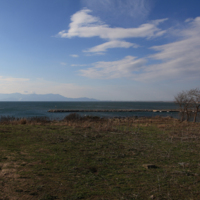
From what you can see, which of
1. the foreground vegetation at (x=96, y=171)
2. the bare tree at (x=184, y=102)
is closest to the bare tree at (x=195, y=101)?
the bare tree at (x=184, y=102)

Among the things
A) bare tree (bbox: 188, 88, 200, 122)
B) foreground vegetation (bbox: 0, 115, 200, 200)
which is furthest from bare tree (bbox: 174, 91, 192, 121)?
foreground vegetation (bbox: 0, 115, 200, 200)

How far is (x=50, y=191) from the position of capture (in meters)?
4.67

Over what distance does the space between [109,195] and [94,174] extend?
145 cm

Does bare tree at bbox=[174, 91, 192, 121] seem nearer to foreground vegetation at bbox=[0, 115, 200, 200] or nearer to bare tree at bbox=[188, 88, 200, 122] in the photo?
bare tree at bbox=[188, 88, 200, 122]

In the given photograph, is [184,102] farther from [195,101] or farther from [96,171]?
[96,171]

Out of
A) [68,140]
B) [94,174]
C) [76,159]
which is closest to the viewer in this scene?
[94,174]

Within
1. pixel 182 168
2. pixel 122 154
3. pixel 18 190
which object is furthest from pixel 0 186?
pixel 182 168

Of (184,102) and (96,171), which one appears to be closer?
(96,171)

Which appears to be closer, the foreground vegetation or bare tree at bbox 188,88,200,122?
the foreground vegetation

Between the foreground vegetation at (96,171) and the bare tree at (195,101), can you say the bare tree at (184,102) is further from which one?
the foreground vegetation at (96,171)

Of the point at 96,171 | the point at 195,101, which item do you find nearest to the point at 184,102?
the point at 195,101

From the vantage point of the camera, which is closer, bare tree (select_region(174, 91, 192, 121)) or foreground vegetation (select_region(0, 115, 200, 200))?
foreground vegetation (select_region(0, 115, 200, 200))

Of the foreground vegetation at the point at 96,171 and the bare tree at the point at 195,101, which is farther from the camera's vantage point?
the bare tree at the point at 195,101

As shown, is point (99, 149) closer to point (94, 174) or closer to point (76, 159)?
point (76, 159)
